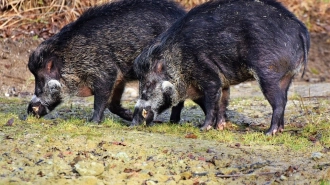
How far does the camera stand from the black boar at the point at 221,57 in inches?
312

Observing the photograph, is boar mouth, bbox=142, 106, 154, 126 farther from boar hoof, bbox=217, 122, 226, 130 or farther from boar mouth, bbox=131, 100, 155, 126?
boar hoof, bbox=217, 122, 226, 130

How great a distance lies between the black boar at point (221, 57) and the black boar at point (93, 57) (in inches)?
15.7

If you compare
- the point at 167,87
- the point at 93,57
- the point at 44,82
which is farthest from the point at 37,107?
the point at 167,87

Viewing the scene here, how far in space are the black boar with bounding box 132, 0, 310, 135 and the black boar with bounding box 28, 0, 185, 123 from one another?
0.40m

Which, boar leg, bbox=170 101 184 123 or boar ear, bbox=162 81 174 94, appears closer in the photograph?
boar ear, bbox=162 81 174 94

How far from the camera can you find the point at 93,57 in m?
8.94

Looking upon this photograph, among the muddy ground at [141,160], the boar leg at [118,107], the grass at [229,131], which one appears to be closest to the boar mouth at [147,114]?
the grass at [229,131]

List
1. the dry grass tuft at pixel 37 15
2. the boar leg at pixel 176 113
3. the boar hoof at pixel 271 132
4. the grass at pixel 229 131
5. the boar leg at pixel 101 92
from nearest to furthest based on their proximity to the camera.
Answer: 1. the grass at pixel 229 131
2. the boar hoof at pixel 271 132
3. the boar leg at pixel 101 92
4. the boar leg at pixel 176 113
5. the dry grass tuft at pixel 37 15

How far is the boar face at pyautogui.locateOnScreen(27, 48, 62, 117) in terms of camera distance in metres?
8.98

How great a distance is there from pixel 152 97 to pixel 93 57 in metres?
0.93

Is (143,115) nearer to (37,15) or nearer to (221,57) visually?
(221,57)

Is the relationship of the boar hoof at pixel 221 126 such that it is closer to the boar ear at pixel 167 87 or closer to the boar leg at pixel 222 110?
the boar leg at pixel 222 110

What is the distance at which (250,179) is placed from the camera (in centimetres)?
621

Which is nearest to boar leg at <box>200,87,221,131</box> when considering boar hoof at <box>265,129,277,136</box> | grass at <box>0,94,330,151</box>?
grass at <box>0,94,330,151</box>
